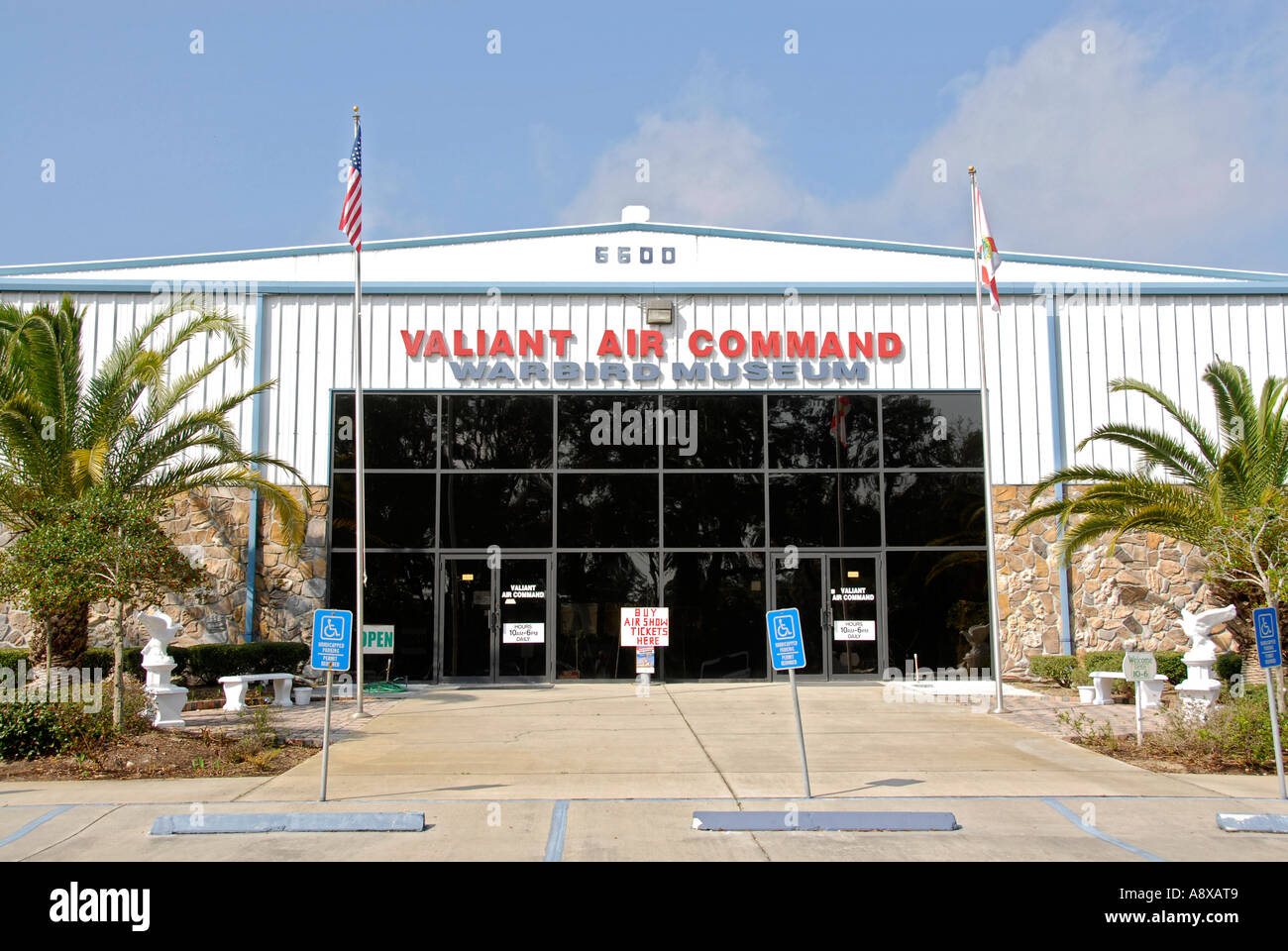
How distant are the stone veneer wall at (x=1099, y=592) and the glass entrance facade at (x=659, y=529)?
63cm

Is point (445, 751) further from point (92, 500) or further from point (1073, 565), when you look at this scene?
point (1073, 565)

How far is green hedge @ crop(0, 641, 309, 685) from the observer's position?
16.8 meters

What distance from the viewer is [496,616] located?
64.7ft

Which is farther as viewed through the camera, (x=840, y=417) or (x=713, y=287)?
(x=713, y=287)

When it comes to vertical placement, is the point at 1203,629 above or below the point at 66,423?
below

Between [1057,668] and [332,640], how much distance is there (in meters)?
13.6

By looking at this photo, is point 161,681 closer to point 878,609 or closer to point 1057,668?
point 878,609

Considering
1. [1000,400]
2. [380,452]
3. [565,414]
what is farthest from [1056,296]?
[380,452]

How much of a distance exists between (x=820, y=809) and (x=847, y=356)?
12.9m

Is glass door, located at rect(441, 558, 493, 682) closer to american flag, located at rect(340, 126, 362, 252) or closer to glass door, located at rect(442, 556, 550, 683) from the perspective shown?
glass door, located at rect(442, 556, 550, 683)
